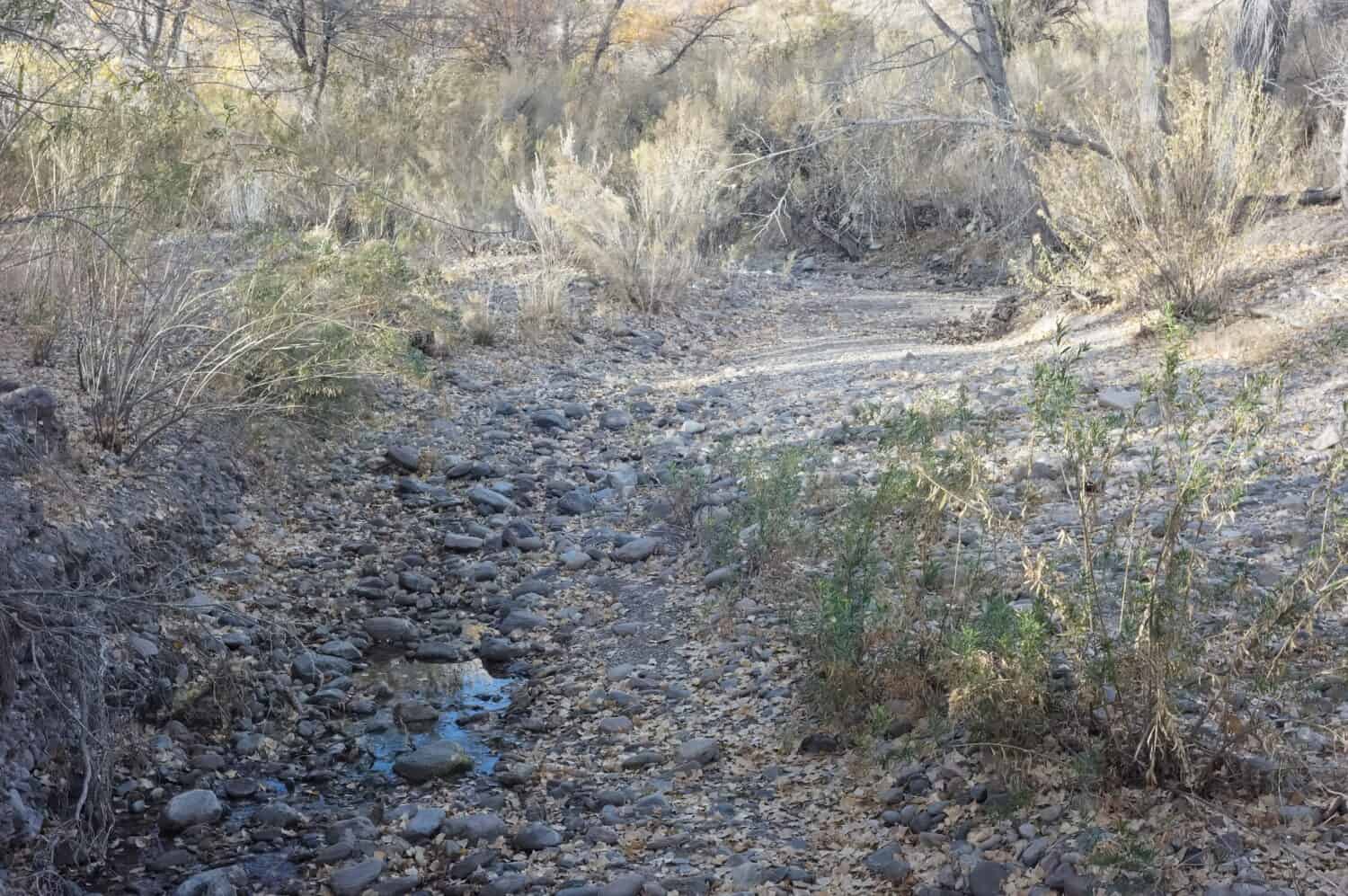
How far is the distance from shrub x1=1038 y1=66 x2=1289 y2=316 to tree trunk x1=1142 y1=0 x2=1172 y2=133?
1148 millimetres

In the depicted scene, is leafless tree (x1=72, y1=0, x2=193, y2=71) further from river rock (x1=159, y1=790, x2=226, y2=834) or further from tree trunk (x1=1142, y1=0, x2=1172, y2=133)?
tree trunk (x1=1142, y1=0, x2=1172, y2=133)

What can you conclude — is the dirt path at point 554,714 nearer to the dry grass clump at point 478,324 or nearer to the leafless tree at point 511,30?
the dry grass clump at point 478,324

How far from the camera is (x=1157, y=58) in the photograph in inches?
358

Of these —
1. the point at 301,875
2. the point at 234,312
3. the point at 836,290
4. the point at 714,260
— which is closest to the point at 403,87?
the point at 714,260

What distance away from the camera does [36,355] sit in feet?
19.0

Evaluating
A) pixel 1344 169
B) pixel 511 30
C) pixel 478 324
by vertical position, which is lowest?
pixel 478 324

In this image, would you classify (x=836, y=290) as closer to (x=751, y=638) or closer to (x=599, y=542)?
(x=599, y=542)

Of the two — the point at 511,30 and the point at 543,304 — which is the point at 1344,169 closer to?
the point at 543,304

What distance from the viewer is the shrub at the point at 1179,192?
6832 millimetres

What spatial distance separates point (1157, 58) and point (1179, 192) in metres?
2.67

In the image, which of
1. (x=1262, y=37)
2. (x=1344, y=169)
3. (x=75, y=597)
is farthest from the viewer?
(x=1262, y=37)

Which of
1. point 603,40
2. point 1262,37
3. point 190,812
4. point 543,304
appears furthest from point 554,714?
point 603,40

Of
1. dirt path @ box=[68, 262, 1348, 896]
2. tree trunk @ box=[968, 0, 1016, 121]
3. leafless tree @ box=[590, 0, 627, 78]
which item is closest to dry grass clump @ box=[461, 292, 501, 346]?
dirt path @ box=[68, 262, 1348, 896]

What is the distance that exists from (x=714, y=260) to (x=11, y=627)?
31.0ft
